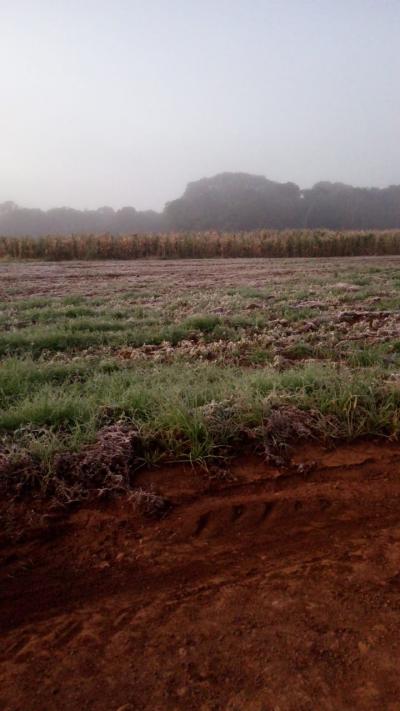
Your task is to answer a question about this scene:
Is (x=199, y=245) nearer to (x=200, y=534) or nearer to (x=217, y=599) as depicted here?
(x=200, y=534)

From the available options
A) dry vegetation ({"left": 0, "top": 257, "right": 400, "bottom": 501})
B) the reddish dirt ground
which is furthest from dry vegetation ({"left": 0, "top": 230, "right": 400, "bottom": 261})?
the reddish dirt ground

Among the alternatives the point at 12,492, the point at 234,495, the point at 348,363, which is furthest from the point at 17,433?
the point at 348,363

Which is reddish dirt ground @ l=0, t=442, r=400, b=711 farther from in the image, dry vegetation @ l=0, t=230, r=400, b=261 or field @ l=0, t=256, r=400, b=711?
dry vegetation @ l=0, t=230, r=400, b=261

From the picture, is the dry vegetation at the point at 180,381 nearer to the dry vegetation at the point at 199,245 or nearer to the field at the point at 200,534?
the field at the point at 200,534

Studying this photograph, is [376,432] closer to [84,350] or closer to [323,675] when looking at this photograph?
[323,675]

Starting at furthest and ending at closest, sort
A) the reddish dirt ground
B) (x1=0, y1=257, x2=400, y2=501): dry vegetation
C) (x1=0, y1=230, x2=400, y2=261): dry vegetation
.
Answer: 1. (x1=0, y1=230, x2=400, y2=261): dry vegetation
2. (x1=0, y1=257, x2=400, y2=501): dry vegetation
3. the reddish dirt ground

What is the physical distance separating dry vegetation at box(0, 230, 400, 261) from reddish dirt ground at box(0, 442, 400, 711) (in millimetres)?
23327

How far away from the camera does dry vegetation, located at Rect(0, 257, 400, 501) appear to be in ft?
8.98

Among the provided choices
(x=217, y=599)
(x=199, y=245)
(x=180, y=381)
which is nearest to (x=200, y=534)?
(x=217, y=599)

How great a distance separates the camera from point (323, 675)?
1455mm

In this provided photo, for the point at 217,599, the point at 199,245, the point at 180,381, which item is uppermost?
the point at 199,245

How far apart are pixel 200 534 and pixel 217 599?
42 cm

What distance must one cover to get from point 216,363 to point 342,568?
2.82 m

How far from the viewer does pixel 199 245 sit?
83.3ft
